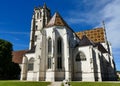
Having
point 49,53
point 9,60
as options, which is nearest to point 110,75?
point 49,53

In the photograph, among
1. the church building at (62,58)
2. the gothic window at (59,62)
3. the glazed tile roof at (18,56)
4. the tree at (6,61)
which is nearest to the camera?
the church building at (62,58)

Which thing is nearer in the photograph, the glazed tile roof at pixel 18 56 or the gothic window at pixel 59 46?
the gothic window at pixel 59 46

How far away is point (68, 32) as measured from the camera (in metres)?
32.6

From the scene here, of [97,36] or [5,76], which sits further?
[97,36]

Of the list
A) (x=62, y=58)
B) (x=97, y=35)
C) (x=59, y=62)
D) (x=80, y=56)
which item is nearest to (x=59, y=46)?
(x=62, y=58)

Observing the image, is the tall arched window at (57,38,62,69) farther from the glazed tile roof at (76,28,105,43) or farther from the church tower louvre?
the church tower louvre

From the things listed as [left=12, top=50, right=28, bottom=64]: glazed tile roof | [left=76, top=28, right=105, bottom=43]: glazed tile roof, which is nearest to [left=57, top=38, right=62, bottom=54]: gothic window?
[left=76, top=28, right=105, bottom=43]: glazed tile roof

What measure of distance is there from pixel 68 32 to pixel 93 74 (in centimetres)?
1108

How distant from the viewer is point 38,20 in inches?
2046

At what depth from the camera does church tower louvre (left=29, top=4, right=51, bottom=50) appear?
49.4 metres

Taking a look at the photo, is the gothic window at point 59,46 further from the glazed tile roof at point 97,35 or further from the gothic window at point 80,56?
the glazed tile roof at point 97,35

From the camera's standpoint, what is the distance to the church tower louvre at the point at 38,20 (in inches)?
1944

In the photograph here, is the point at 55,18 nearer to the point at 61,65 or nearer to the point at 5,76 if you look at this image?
the point at 61,65

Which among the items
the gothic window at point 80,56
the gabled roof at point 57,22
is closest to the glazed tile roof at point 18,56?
the gabled roof at point 57,22
